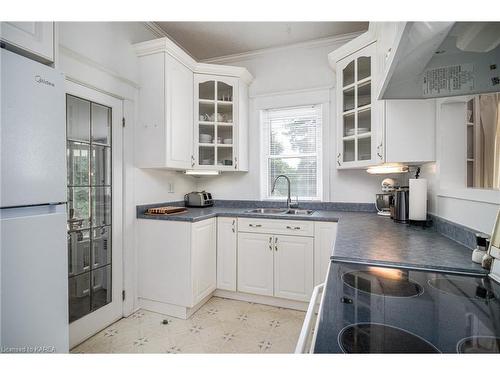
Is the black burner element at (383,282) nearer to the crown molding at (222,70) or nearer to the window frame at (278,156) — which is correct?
the window frame at (278,156)

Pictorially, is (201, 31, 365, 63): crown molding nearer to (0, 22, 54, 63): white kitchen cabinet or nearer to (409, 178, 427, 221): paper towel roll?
(409, 178, 427, 221): paper towel roll

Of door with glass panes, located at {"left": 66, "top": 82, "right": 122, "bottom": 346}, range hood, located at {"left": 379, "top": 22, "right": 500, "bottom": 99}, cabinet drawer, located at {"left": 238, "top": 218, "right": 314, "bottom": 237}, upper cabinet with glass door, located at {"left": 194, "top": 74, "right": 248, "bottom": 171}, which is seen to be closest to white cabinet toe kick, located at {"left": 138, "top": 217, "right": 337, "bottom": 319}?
cabinet drawer, located at {"left": 238, "top": 218, "right": 314, "bottom": 237}

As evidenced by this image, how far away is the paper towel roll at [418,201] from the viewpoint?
178cm

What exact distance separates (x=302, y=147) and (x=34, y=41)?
96.0 inches

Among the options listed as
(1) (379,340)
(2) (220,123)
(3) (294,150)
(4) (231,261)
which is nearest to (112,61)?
(2) (220,123)

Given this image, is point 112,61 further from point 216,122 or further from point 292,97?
point 292,97

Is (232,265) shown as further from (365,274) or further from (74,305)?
(365,274)

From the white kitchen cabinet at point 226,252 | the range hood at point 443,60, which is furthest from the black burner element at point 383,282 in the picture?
the white kitchen cabinet at point 226,252

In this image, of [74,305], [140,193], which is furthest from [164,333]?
[140,193]

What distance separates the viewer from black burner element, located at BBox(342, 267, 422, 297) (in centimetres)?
77

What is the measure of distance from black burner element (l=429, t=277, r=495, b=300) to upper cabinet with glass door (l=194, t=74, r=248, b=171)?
7.49 feet

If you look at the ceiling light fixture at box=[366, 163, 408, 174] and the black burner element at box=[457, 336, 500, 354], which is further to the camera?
the ceiling light fixture at box=[366, 163, 408, 174]

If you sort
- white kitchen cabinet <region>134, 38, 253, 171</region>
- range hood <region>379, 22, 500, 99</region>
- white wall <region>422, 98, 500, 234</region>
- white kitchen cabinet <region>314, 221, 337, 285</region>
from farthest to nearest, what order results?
white kitchen cabinet <region>134, 38, 253, 171</region> → white kitchen cabinet <region>314, 221, 337, 285</region> → white wall <region>422, 98, 500, 234</region> → range hood <region>379, 22, 500, 99</region>

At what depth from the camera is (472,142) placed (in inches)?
63.2
